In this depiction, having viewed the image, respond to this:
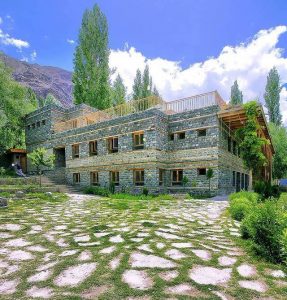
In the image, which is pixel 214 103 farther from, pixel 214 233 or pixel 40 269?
pixel 40 269

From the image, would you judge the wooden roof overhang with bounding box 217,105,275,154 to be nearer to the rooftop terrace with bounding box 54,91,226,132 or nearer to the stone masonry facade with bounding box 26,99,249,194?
the stone masonry facade with bounding box 26,99,249,194

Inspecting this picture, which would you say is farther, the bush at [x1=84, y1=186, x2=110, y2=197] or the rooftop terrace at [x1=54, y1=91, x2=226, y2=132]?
the bush at [x1=84, y1=186, x2=110, y2=197]

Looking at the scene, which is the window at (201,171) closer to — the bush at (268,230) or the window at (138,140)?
the window at (138,140)

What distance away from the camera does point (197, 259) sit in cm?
351

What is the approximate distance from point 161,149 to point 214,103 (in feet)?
16.3

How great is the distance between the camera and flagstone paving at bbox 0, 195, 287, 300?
260 cm

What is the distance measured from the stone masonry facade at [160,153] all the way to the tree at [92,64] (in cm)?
822

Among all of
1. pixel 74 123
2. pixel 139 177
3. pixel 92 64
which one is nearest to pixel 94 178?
pixel 139 177

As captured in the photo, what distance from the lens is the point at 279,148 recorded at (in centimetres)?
3475

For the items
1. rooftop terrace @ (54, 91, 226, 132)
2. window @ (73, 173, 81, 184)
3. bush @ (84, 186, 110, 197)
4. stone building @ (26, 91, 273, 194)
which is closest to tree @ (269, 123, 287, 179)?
stone building @ (26, 91, 273, 194)

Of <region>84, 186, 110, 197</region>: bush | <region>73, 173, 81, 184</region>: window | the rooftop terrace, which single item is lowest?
<region>84, 186, 110, 197</region>: bush

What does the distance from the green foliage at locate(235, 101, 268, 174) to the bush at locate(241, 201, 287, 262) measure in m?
12.5

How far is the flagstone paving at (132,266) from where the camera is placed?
8.52ft

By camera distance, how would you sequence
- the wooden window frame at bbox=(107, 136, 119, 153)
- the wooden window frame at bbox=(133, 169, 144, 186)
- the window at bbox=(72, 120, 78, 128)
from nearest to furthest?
the wooden window frame at bbox=(133, 169, 144, 186), the wooden window frame at bbox=(107, 136, 119, 153), the window at bbox=(72, 120, 78, 128)
